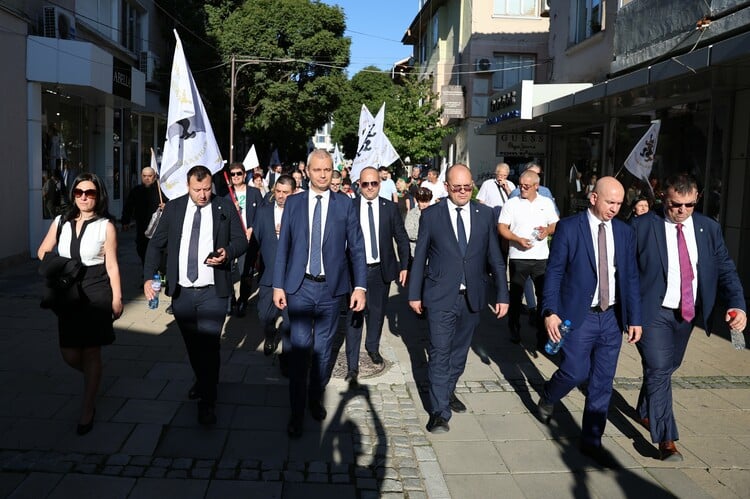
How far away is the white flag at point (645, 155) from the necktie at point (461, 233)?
3.60 metres

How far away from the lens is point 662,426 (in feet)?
15.6

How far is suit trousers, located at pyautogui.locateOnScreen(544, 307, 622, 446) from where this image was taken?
4.75 metres

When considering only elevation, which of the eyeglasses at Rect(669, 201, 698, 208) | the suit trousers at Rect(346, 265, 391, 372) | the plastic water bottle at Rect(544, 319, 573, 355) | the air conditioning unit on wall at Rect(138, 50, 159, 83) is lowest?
the suit trousers at Rect(346, 265, 391, 372)

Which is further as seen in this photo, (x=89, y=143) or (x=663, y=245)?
(x=89, y=143)

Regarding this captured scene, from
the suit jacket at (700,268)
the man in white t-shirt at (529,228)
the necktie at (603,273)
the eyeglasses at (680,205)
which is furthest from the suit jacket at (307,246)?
the man in white t-shirt at (529,228)

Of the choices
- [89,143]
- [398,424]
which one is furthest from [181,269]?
[89,143]

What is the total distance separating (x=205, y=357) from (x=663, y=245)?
338 centimetres

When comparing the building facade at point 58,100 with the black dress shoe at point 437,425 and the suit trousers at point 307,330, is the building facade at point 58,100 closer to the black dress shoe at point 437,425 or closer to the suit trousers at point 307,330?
the suit trousers at point 307,330

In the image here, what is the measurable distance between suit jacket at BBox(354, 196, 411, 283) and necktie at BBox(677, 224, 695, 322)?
2.68 m

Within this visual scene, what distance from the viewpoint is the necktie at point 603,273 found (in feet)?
15.5

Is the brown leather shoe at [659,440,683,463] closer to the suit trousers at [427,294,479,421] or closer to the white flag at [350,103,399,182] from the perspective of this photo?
the suit trousers at [427,294,479,421]

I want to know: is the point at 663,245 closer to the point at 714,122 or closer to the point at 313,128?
the point at 714,122

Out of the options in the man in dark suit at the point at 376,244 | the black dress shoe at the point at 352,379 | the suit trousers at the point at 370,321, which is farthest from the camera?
the man in dark suit at the point at 376,244

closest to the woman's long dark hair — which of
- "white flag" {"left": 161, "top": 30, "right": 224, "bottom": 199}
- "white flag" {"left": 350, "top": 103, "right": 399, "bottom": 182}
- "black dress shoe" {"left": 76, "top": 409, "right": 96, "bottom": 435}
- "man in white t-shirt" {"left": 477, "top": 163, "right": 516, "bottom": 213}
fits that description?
"black dress shoe" {"left": 76, "top": 409, "right": 96, "bottom": 435}
